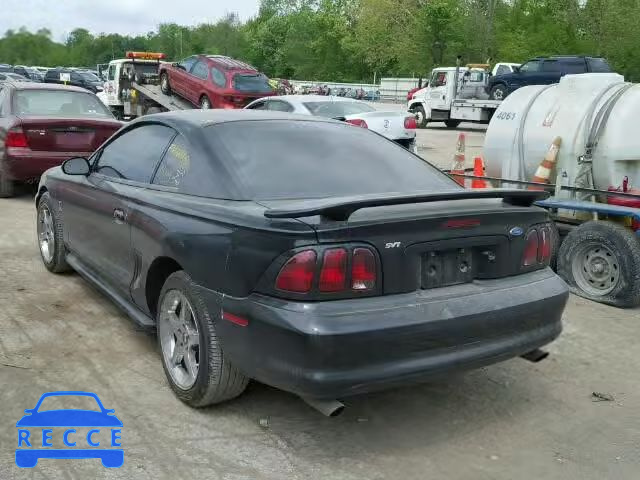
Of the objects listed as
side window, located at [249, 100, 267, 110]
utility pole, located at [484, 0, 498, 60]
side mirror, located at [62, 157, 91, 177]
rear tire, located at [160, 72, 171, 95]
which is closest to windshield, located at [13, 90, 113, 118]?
side window, located at [249, 100, 267, 110]

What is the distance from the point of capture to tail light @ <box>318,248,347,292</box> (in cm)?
292

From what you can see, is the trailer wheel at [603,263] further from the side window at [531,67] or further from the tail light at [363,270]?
the side window at [531,67]

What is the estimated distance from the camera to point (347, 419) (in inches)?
140

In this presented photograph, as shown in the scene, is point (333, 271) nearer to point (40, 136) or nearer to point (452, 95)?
Result: point (40, 136)

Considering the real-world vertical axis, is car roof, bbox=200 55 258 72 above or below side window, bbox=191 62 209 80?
above

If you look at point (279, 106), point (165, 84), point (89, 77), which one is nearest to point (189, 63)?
point (165, 84)

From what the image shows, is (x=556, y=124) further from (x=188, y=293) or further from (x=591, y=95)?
(x=188, y=293)

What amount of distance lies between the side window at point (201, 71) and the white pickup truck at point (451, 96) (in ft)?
33.6

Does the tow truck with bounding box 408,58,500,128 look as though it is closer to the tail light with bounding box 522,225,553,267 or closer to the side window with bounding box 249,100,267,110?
the side window with bounding box 249,100,267,110

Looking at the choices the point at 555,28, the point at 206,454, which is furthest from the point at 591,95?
the point at 555,28

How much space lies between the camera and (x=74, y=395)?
3676 mm

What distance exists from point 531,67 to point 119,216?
76.4ft

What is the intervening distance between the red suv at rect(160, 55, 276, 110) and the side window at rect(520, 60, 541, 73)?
10.8 m

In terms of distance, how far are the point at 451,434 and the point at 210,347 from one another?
4.22ft
